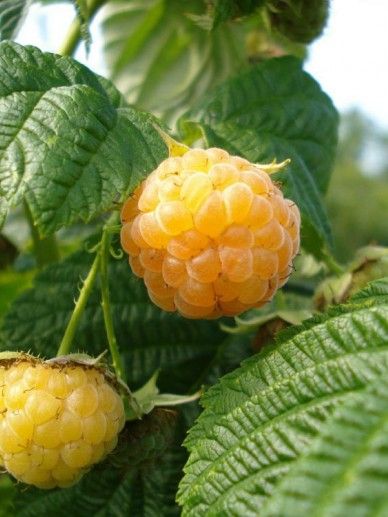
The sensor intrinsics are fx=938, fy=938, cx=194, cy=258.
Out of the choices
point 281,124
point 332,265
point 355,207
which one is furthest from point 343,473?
point 355,207

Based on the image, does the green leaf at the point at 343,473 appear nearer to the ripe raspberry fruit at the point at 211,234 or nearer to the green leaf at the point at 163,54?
the ripe raspberry fruit at the point at 211,234

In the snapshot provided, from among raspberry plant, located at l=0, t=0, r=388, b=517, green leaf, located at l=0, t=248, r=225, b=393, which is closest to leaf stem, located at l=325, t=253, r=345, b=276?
raspberry plant, located at l=0, t=0, r=388, b=517

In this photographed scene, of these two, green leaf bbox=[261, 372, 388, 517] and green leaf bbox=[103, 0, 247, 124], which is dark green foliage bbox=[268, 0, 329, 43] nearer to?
green leaf bbox=[103, 0, 247, 124]

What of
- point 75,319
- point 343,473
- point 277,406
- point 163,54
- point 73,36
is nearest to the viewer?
point 343,473

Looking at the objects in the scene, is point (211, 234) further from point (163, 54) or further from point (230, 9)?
point (163, 54)

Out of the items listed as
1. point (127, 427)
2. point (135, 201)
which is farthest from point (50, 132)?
point (127, 427)

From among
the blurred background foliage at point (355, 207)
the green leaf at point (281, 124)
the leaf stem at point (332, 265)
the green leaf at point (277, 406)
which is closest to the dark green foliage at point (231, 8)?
the green leaf at point (281, 124)

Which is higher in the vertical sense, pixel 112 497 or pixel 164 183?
pixel 164 183

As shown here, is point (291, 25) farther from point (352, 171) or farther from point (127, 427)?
point (352, 171)
